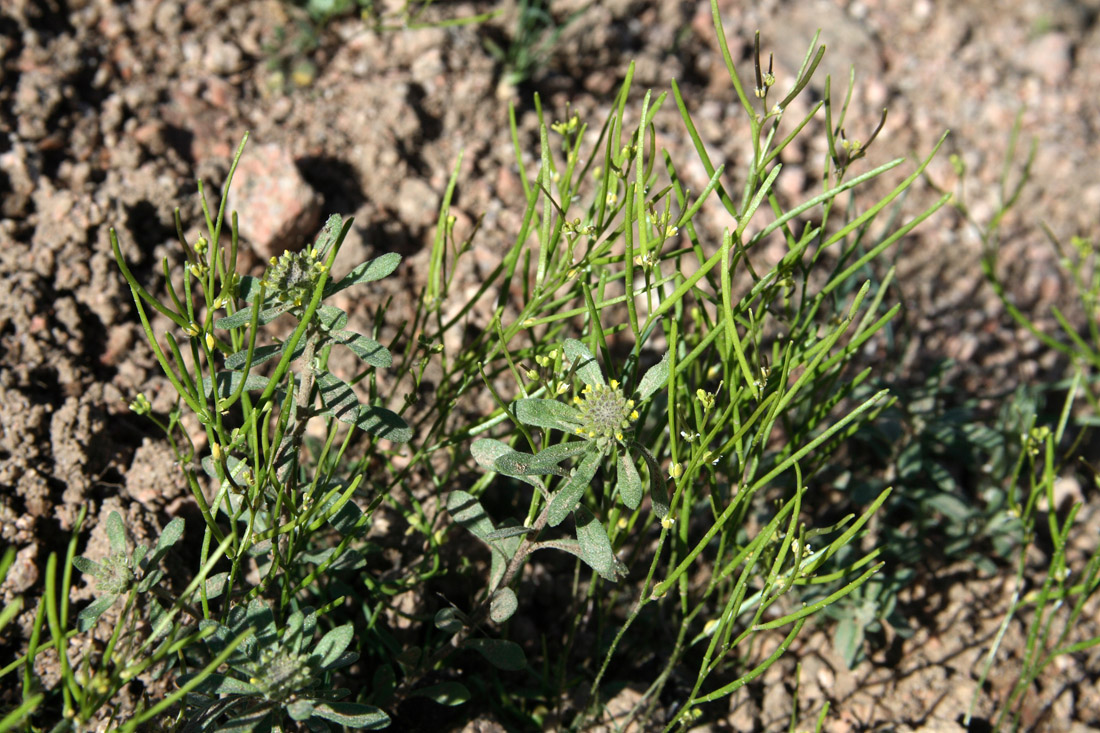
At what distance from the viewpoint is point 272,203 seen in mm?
2709

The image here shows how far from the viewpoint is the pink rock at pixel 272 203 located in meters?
2.70

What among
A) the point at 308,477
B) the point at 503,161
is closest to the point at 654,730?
the point at 308,477

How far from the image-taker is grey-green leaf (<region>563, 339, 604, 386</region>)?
178 centimetres

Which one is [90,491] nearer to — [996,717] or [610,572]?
[610,572]

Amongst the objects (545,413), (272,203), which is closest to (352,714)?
(545,413)

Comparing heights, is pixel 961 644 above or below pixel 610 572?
below

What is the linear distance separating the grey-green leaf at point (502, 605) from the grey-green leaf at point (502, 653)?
3.8 inches

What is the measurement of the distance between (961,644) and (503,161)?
2.27 metres

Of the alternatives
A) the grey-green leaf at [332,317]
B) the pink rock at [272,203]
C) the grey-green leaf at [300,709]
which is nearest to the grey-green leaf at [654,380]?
the grey-green leaf at [332,317]

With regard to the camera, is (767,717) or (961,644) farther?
(961,644)

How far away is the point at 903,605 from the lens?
105 inches

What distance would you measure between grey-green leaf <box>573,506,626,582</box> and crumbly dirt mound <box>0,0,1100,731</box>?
963mm

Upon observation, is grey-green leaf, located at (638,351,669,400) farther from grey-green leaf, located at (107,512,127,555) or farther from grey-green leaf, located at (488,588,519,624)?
grey-green leaf, located at (107,512,127,555)

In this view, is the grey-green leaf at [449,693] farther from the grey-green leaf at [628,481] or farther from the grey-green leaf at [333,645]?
the grey-green leaf at [628,481]
